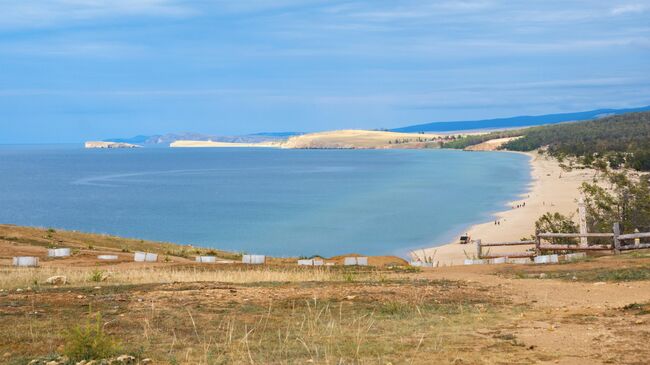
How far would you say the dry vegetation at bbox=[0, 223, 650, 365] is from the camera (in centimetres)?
819

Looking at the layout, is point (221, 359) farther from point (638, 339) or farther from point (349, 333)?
point (638, 339)

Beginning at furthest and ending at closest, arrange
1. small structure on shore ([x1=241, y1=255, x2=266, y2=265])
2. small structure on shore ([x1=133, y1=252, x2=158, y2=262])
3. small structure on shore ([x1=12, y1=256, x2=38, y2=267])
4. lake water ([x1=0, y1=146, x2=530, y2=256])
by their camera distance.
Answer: lake water ([x1=0, y1=146, x2=530, y2=256]), small structure on shore ([x1=241, y1=255, x2=266, y2=265]), small structure on shore ([x1=133, y1=252, x2=158, y2=262]), small structure on shore ([x1=12, y1=256, x2=38, y2=267])

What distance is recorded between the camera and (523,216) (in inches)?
2280

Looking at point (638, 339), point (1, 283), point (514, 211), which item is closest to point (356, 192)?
point (514, 211)

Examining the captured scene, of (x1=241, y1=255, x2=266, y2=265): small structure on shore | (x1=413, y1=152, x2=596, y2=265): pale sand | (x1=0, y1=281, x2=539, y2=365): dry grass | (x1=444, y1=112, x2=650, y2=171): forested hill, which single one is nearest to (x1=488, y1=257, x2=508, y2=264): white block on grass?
(x1=413, y1=152, x2=596, y2=265): pale sand

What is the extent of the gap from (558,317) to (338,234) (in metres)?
45.6

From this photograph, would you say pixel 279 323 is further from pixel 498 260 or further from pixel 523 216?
pixel 523 216

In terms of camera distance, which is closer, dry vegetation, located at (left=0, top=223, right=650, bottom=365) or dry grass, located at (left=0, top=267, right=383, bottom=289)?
dry vegetation, located at (left=0, top=223, right=650, bottom=365)

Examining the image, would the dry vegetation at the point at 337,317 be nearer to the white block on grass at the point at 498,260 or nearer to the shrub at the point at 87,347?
the shrub at the point at 87,347

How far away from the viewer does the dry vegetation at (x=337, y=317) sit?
8.19 metres

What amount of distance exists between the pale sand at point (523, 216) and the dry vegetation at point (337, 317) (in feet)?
42.7

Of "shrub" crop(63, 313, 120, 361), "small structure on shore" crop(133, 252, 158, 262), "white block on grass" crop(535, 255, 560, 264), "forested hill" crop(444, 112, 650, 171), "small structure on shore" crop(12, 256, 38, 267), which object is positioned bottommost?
"white block on grass" crop(535, 255, 560, 264)

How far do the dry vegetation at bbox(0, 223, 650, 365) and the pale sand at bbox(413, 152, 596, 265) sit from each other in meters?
13.0

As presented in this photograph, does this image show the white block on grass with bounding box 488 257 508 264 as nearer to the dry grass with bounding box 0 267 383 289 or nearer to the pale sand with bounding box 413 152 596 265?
the pale sand with bounding box 413 152 596 265
